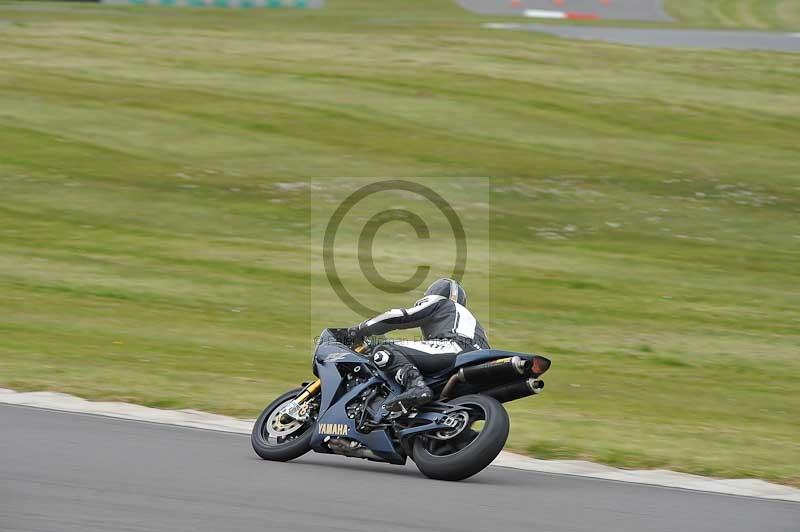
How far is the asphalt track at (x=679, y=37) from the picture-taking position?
3891cm

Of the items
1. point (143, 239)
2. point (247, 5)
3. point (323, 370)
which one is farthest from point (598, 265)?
point (247, 5)

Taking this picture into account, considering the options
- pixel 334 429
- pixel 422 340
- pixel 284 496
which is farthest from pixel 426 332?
pixel 284 496

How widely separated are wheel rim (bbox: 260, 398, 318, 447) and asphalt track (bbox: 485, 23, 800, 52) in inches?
1186

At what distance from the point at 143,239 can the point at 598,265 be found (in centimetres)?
704

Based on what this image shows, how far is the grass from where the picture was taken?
46.4 meters

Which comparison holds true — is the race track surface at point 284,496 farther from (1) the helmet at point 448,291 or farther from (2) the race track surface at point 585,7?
(2) the race track surface at point 585,7

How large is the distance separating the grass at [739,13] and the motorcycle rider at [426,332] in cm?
3783

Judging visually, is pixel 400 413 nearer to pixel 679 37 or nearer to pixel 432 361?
pixel 432 361

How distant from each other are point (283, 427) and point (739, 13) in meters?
43.8

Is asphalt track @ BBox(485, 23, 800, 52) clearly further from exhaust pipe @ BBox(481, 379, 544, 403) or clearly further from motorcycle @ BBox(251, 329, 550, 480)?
exhaust pipe @ BBox(481, 379, 544, 403)

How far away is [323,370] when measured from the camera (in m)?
9.84

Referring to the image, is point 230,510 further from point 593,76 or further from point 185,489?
point 593,76

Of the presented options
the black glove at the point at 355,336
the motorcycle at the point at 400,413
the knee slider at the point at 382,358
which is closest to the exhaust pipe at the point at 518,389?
the motorcycle at the point at 400,413

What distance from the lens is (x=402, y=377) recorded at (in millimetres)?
9391
